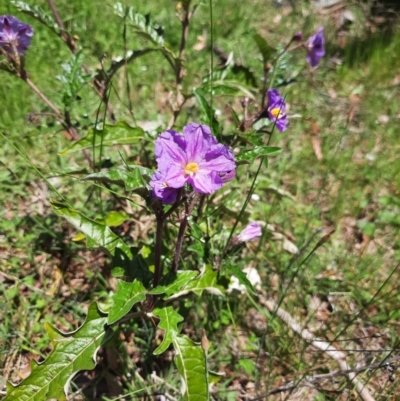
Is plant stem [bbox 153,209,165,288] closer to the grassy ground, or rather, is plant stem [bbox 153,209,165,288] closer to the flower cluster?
the flower cluster

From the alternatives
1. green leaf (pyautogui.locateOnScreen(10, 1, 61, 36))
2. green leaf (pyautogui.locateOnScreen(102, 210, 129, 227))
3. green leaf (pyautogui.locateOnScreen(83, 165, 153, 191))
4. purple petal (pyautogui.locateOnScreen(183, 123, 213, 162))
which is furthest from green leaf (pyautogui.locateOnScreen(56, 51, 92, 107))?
purple petal (pyautogui.locateOnScreen(183, 123, 213, 162))

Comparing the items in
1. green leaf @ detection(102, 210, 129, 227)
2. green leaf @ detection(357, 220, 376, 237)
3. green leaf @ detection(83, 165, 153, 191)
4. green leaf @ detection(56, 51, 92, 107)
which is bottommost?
green leaf @ detection(83, 165, 153, 191)

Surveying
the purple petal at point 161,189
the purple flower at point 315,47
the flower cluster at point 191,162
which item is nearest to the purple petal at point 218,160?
the flower cluster at point 191,162

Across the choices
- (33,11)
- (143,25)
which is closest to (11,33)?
(33,11)

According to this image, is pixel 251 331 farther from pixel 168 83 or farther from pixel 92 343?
pixel 168 83

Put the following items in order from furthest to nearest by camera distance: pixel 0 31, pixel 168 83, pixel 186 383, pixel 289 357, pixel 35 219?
pixel 168 83 → pixel 35 219 → pixel 289 357 → pixel 0 31 → pixel 186 383

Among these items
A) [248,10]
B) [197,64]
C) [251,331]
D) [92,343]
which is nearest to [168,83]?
[197,64]

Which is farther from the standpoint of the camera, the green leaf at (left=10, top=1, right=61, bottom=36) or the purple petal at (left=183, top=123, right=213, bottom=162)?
the green leaf at (left=10, top=1, right=61, bottom=36)
